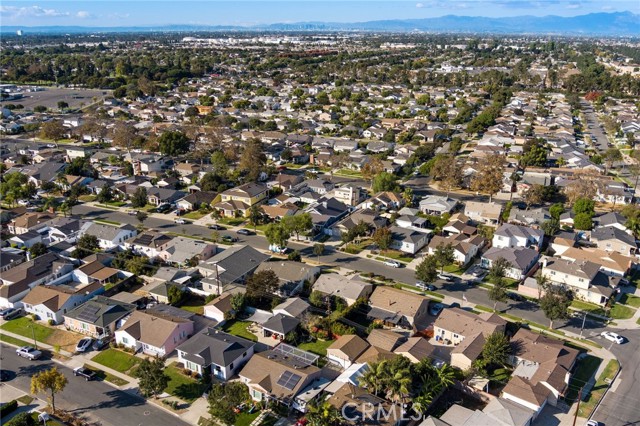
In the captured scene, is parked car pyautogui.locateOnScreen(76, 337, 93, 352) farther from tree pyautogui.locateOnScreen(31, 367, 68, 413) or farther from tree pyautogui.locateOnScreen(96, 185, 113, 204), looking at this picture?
tree pyautogui.locateOnScreen(96, 185, 113, 204)

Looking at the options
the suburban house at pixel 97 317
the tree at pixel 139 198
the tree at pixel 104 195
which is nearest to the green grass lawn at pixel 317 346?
the suburban house at pixel 97 317

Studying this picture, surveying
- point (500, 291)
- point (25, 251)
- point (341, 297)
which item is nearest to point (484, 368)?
point (500, 291)

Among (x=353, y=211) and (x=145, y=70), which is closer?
(x=353, y=211)

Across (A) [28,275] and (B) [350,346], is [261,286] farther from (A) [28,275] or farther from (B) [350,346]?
(A) [28,275]

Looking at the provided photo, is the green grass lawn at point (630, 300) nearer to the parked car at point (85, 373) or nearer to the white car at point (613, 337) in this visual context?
the white car at point (613, 337)

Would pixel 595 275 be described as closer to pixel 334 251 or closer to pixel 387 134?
pixel 334 251

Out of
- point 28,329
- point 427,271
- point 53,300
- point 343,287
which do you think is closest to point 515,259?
point 427,271
